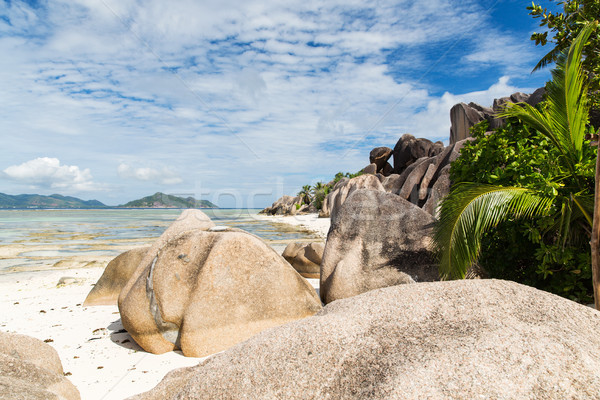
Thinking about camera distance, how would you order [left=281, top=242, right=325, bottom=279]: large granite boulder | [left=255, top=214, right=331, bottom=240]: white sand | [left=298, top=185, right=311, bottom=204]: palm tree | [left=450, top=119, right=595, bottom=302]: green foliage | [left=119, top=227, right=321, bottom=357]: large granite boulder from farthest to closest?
[left=298, top=185, right=311, bottom=204]: palm tree < [left=255, top=214, right=331, bottom=240]: white sand < [left=281, top=242, right=325, bottom=279]: large granite boulder < [left=119, top=227, right=321, bottom=357]: large granite boulder < [left=450, top=119, right=595, bottom=302]: green foliage

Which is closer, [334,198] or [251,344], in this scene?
[251,344]

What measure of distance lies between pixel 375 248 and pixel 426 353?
4.10 meters

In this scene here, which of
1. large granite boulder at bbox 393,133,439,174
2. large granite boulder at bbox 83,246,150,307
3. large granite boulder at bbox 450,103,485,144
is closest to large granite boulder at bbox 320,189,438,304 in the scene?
large granite boulder at bbox 83,246,150,307

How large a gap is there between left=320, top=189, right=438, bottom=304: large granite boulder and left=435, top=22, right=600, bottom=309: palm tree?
1399mm

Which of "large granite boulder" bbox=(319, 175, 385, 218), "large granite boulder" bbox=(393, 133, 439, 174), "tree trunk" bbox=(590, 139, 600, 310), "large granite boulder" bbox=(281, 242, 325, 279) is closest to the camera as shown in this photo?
"tree trunk" bbox=(590, 139, 600, 310)

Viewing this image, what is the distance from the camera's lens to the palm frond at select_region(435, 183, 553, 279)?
4.04 m

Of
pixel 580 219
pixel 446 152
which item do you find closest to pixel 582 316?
pixel 580 219

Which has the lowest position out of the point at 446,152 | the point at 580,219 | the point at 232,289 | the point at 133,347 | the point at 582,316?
the point at 133,347

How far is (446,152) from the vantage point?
19656 millimetres

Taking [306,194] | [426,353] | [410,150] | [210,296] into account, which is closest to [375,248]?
[210,296]

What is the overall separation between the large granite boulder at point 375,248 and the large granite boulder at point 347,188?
19.6 m

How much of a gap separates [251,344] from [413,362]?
106 centimetres

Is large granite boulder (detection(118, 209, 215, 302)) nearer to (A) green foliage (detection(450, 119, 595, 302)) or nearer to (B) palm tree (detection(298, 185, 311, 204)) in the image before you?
(A) green foliage (detection(450, 119, 595, 302))

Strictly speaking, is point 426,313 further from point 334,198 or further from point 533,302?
point 334,198
